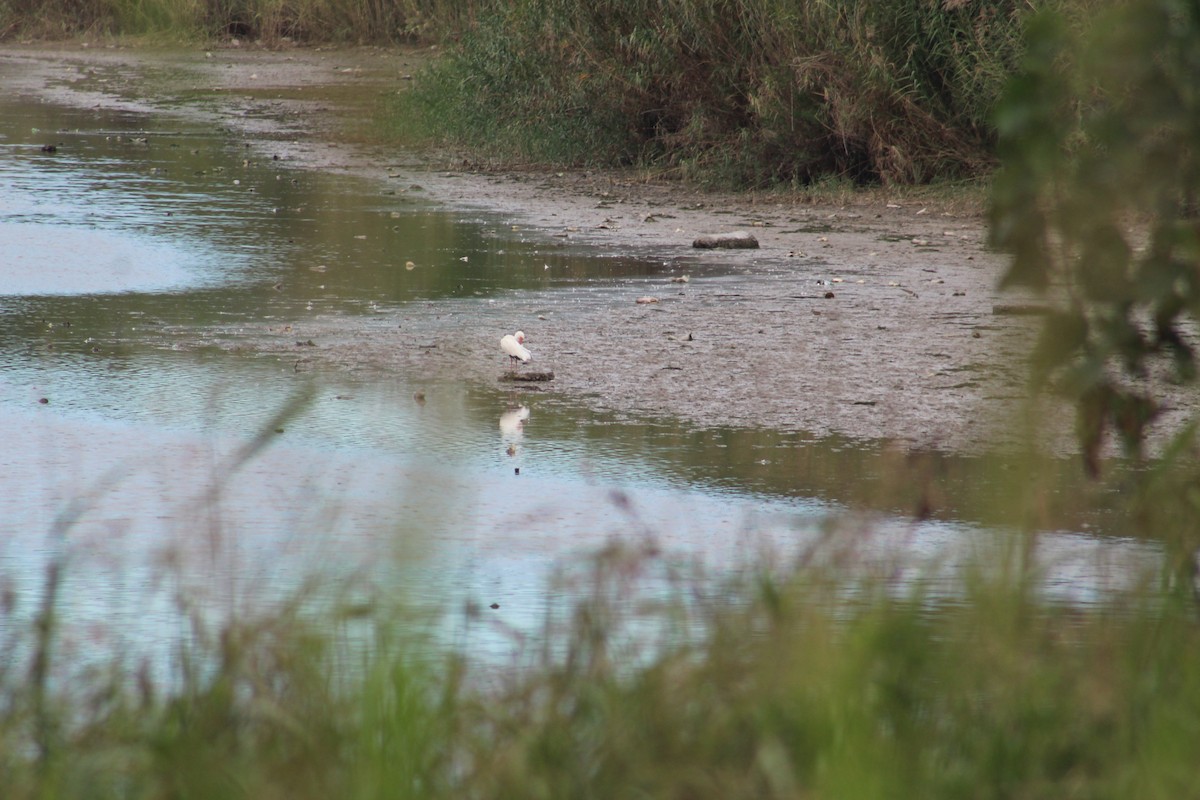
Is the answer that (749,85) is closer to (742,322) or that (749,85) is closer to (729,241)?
(729,241)

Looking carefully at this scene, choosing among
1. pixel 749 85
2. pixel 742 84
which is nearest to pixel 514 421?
pixel 749 85

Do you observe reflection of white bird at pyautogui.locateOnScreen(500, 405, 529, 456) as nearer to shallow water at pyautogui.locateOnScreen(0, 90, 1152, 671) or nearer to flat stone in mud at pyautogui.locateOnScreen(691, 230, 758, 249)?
shallow water at pyautogui.locateOnScreen(0, 90, 1152, 671)

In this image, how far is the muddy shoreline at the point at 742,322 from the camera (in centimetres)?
584

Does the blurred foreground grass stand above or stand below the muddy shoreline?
above

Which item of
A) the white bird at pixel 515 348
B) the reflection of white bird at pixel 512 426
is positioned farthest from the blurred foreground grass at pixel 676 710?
the white bird at pixel 515 348

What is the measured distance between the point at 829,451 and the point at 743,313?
7.41ft

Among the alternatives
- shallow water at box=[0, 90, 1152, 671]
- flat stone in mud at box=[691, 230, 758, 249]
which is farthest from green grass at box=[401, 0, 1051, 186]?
shallow water at box=[0, 90, 1152, 671]

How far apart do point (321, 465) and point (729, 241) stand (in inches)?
184

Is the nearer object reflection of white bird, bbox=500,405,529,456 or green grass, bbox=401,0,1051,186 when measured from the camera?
reflection of white bird, bbox=500,405,529,456

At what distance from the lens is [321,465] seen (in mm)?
5102

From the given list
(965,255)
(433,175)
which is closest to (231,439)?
(965,255)

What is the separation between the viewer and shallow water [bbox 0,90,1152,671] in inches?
146

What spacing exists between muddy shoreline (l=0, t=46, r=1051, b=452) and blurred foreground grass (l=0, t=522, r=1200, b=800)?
63 cm

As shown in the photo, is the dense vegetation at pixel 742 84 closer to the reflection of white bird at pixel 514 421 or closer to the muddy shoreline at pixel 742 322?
the muddy shoreline at pixel 742 322
